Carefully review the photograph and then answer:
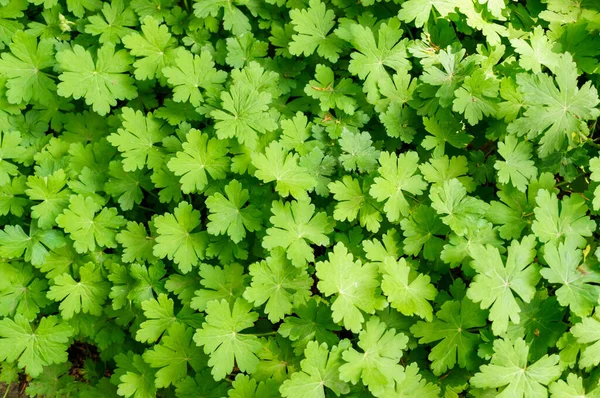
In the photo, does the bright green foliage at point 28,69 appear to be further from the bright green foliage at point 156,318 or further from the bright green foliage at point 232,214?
the bright green foliage at point 156,318

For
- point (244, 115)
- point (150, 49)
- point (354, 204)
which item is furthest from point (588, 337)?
point (150, 49)

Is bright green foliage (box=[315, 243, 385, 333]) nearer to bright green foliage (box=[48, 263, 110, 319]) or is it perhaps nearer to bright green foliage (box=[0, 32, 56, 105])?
bright green foliage (box=[48, 263, 110, 319])

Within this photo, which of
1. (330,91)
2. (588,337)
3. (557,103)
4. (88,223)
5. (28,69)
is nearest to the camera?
(588,337)

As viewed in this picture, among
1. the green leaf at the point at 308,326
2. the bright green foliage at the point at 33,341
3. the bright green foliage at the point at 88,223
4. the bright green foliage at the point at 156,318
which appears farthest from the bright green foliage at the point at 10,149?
the green leaf at the point at 308,326

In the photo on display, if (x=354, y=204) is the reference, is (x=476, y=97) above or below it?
above

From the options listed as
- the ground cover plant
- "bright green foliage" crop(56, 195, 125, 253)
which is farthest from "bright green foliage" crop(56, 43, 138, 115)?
"bright green foliage" crop(56, 195, 125, 253)

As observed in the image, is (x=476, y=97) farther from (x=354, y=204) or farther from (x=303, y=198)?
(x=303, y=198)
